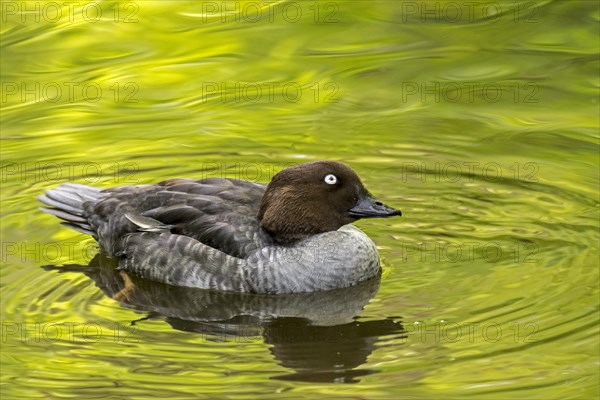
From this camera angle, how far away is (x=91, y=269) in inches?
506

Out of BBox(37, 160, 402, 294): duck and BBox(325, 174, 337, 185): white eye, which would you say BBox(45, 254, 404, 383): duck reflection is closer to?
BBox(37, 160, 402, 294): duck

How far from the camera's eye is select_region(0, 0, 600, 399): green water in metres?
10.6

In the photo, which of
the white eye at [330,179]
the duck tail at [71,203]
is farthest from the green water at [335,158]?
the white eye at [330,179]

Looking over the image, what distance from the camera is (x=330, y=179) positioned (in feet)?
41.0

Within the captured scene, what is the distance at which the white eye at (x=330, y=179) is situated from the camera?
41.0ft

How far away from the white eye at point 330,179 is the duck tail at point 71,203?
242cm

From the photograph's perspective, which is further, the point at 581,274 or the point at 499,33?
the point at 499,33

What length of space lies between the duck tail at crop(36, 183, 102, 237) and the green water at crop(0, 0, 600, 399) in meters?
0.22

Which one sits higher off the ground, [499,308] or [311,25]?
[311,25]

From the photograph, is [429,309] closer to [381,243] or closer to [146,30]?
[381,243]

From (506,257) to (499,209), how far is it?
1153mm

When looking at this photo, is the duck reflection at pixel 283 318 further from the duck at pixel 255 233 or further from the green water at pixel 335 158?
the duck at pixel 255 233

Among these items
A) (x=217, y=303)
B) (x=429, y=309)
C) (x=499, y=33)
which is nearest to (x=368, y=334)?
(x=429, y=309)

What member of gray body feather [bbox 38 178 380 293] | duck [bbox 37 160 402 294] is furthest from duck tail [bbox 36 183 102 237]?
duck [bbox 37 160 402 294]
